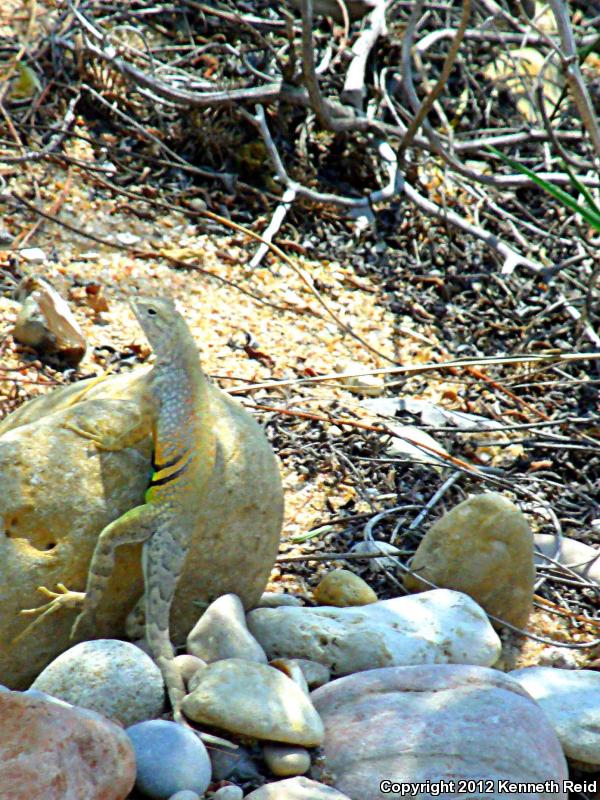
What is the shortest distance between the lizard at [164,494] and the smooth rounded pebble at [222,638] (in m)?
0.11

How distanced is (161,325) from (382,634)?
4.34ft

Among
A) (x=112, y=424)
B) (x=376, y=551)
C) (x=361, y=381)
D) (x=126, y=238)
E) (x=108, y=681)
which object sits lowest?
(x=376, y=551)

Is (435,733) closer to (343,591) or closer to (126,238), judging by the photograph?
(343,591)

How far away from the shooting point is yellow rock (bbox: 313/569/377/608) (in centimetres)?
396

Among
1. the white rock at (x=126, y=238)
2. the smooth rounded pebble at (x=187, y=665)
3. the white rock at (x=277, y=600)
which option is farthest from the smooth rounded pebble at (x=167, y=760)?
the white rock at (x=126, y=238)

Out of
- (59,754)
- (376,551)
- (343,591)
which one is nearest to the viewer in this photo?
(59,754)

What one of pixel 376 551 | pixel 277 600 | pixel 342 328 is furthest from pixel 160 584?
pixel 342 328

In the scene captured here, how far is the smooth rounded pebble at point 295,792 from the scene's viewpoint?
276 centimetres

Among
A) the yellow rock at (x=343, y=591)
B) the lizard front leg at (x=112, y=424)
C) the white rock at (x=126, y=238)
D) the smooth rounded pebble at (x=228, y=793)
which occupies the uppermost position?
the lizard front leg at (x=112, y=424)

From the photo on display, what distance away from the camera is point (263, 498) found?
3.44m

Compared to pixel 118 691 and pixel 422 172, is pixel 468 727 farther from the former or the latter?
pixel 422 172

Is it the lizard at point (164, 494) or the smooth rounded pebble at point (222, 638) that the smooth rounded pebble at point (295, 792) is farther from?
the smooth rounded pebble at point (222, 638)

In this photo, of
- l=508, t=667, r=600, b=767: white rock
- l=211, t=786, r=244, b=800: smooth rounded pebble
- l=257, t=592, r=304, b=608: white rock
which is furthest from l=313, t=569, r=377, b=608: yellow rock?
l=211, t=786, r=244, b=800: smooth rounded pebble

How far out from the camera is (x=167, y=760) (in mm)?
2738
